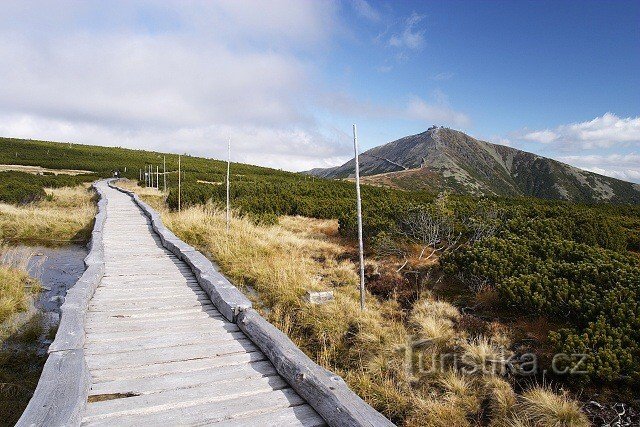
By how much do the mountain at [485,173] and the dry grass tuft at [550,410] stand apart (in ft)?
291

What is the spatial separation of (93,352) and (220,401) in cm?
172

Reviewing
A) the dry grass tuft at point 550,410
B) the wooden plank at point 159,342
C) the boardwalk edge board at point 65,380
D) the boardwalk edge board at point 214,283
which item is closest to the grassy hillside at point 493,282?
the dry grass tuft at point 550,410

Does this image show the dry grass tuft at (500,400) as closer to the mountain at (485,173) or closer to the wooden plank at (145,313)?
the wooden plank at (145,313)

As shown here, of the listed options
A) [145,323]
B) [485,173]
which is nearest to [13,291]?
[145,323]

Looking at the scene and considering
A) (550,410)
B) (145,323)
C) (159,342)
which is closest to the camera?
(550,410)

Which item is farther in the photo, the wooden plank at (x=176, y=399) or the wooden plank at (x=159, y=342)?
the wooden plank at (x=159, y=342)

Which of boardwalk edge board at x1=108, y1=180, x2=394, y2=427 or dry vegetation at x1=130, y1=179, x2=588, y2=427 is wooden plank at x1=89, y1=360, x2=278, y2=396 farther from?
dry vegetation at x1=130, y1=179, x2=588, y2=427

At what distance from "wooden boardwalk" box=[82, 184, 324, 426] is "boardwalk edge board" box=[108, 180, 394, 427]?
0.32 ft

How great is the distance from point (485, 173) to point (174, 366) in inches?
6743

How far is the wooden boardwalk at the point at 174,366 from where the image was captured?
10.5ft

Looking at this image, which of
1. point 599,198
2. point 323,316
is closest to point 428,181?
point 599,198

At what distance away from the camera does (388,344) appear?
5.59 metres

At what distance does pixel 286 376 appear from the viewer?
379 cm

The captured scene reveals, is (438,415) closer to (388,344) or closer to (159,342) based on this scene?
(388,344)
